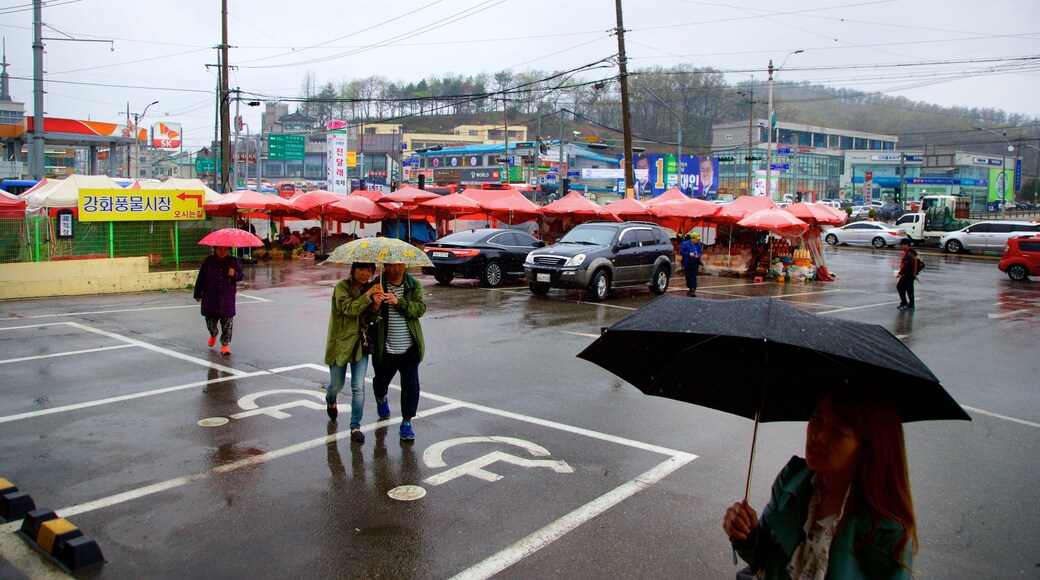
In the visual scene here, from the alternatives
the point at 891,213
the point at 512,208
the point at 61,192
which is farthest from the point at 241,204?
the point at 891,213

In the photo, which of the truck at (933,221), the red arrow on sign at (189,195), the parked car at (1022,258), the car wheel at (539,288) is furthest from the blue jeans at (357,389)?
the truck at (933,221)

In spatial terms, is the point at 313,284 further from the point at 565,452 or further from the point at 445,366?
the point at 565,452

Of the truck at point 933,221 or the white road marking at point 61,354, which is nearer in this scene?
the white road marking at point 61,354

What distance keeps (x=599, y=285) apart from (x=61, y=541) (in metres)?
14.1

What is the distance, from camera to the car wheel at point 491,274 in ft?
66.1

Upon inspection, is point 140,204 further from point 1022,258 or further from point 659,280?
point 1022,258

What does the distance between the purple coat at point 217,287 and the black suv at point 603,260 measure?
8.44 meters

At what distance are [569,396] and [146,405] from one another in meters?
4.61

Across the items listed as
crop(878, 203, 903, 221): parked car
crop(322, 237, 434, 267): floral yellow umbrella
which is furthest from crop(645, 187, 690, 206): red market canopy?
crop(878, 203, 903, 221): parked car

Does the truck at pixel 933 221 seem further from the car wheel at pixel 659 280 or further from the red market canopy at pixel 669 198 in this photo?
the car wheel at pixel 659 280

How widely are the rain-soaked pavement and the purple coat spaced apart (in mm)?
667

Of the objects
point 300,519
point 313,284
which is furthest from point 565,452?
point 313,284

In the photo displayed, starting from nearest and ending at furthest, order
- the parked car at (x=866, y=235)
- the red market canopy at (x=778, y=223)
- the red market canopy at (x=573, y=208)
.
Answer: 1. the red market canopy at (x=778, y=223)
2. the red market canopy at (x=573, y=208)
3. the parked car at (x=866, y=235)

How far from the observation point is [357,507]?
215 inches
